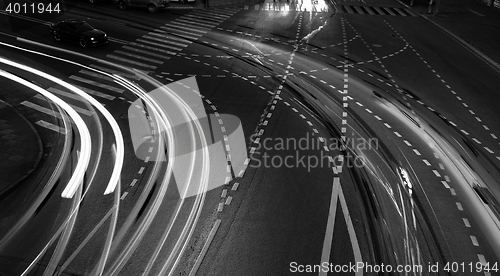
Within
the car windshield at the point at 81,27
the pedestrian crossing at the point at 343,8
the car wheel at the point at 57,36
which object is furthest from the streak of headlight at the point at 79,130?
the pedestrian crossing at the point at 343,8

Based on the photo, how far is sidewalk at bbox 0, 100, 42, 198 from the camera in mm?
15016

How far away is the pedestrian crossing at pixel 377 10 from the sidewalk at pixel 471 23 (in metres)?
1.30

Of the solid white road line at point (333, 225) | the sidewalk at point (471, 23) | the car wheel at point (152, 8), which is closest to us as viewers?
the solid white road line at point (333, 225)

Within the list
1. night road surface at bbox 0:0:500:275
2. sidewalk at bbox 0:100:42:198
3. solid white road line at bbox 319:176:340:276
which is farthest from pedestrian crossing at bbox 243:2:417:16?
A: solid white road line at bbox 319:176:340:276

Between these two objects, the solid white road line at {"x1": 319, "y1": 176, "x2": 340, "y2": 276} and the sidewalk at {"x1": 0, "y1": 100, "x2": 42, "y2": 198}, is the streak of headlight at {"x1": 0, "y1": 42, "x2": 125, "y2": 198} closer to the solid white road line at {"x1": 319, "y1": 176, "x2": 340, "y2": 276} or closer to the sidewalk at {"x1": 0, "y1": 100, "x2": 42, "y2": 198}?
the sidewalk at {"x1": 0, "y1": 100, "x2": 42, "y2": 198}

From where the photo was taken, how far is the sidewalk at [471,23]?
1140 inches

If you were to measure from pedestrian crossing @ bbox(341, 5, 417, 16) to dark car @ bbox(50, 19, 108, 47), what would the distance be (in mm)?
23100

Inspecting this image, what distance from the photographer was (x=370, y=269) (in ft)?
38.4

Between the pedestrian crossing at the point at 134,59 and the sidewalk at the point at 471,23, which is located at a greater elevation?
the sidewalk at the point at 471,23

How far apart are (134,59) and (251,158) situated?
12.9m

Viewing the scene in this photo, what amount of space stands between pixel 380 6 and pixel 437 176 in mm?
29766

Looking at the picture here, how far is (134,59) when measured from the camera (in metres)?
25.3

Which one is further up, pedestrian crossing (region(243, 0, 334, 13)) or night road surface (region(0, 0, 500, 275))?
pedestrian crossing (region(243, 0, 334, 13))

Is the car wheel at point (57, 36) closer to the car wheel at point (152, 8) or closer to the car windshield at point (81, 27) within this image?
the car windshield at point (81, 27)
